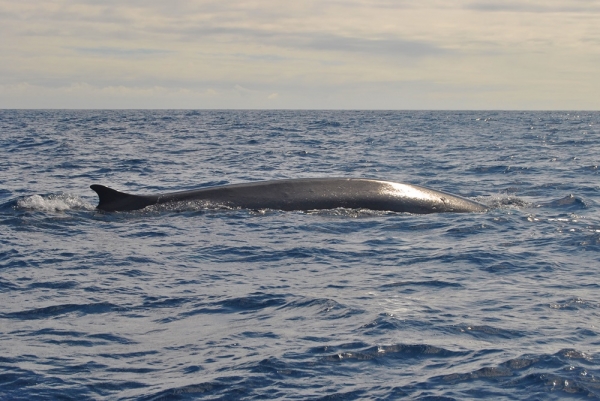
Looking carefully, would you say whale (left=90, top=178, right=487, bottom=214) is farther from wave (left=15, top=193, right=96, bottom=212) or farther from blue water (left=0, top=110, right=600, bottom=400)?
wave (left=15, top=193, right=96, bottom=212)

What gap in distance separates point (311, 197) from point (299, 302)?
257 inches

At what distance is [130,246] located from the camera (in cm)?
1270

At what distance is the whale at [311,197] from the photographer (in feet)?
51.3

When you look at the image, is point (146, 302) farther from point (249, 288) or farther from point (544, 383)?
point (544, 383)

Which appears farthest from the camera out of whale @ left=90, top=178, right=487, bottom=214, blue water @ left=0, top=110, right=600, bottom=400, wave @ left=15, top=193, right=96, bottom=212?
wave @ left=15, top=193, right=96, bottom=212

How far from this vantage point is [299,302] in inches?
369

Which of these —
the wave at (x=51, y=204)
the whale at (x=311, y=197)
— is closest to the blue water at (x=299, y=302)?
the wave at (x=51, y=204)

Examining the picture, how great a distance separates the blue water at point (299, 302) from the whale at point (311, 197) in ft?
1.15

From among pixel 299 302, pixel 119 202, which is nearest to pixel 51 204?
pixel 119 202

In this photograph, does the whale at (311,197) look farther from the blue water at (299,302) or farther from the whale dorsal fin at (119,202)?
the blue water at (299,302)

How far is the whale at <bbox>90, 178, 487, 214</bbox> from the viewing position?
1565 centimetres

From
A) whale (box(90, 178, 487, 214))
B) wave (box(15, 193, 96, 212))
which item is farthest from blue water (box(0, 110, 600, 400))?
whale (box(90, 178, 487, 214))

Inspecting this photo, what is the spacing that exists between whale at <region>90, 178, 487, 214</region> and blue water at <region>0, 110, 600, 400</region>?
0.35m

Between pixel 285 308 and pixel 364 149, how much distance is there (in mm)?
29715
